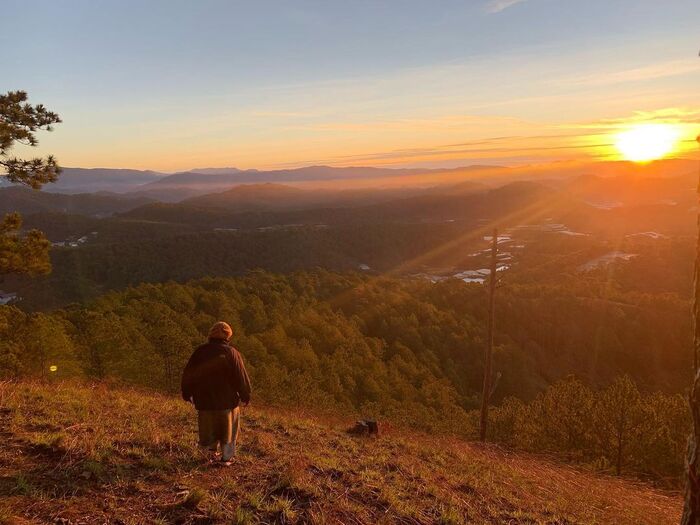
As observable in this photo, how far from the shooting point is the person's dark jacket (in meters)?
6.00

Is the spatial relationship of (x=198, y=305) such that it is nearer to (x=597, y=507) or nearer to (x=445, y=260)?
(x=597, y=507)

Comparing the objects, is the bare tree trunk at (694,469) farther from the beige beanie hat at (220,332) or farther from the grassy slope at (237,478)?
the beige beanie hat at (220,332)

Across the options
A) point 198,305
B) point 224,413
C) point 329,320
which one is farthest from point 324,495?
point 329,320

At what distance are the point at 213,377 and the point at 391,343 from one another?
5718 cm

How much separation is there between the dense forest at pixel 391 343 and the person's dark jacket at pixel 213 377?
12.2 meters

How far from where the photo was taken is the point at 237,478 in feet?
19.8

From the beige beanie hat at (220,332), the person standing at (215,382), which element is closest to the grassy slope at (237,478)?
the person standing at (215,382)

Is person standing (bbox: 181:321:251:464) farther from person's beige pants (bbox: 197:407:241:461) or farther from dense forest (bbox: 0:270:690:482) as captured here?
dense forest (bbox: 0:270:690:482)

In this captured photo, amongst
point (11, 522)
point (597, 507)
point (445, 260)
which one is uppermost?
point (11, 522)

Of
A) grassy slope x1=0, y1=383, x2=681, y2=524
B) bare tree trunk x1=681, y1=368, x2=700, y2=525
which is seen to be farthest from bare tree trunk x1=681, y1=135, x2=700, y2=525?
grassy slope x1=0, y1=383, x2=681, y2=524

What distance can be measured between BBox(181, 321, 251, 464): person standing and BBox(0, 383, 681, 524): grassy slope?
0.65 metres

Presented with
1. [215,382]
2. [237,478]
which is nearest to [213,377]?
[215,382]

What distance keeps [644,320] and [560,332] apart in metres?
14.3

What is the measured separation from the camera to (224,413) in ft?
20.3
